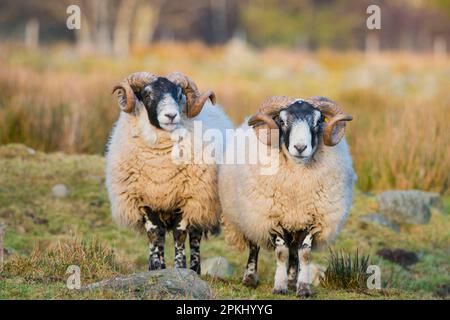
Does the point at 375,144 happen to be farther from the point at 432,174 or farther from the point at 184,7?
the point at 184,7

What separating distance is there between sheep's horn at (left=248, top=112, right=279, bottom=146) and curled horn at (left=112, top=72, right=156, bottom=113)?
3.98 ft

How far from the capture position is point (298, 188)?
966 cm

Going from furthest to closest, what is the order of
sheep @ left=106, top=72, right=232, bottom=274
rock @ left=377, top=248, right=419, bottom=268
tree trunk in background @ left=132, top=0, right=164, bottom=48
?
tree trunk in background @ left=132, top=0, right=164, bottom=48 < rock @ left=377, top=248, right=419, bottom=268 < sheep @ left=106, top=72, right=232, bottom=274

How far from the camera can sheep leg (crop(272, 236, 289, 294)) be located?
9586 mm

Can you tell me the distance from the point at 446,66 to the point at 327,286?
90.9 feet

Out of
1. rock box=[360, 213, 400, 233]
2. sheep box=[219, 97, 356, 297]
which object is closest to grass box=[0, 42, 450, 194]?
rock box=[360, 213, 400, 233]

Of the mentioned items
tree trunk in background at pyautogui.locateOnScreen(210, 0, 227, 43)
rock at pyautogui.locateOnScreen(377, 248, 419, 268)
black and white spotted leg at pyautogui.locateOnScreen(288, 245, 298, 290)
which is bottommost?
rock at pyautogui.locateOnScreen(377, 248, 419, 268)

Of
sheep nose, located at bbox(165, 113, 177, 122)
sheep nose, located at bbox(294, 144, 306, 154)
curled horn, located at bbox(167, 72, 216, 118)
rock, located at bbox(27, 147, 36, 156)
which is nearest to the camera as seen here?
sheep nose, located at bbox(294, 144, 306, 154)

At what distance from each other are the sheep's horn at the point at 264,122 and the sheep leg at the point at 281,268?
0.97 meters

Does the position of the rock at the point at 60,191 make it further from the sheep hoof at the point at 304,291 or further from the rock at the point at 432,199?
the sheep hoof at the point at 304,291

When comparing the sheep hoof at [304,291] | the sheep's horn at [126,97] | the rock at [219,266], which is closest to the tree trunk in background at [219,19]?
the rock at [219,266]

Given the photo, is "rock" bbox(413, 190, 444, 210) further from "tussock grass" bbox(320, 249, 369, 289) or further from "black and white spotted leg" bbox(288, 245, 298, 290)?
"black and white spotted leg" bbox(288, 245, 298, 290)

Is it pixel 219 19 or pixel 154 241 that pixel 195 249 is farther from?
pixel 219 19

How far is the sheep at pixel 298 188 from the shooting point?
31.5 ft
